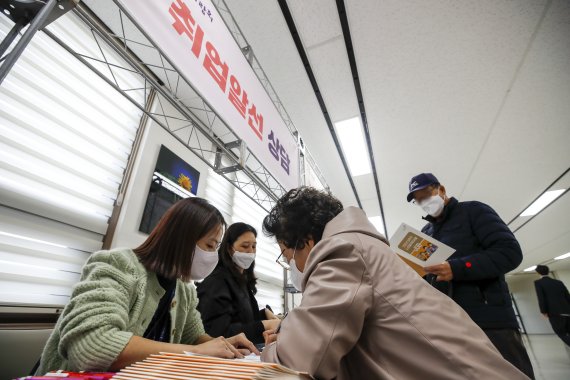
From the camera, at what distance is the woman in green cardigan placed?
2.33ft

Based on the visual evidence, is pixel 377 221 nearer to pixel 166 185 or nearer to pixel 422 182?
pixel 422 182

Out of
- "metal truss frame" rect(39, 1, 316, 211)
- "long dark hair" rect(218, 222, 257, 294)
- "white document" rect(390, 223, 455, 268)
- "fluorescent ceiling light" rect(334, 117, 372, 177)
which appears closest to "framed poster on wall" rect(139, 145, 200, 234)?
"metal truss frame" rect(39, 1, 316, 211)

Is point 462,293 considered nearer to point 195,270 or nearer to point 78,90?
point 195,270

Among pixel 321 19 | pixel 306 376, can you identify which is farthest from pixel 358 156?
pixel 306 376

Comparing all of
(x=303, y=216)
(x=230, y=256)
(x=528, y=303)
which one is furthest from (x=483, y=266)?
(x=528, y=303)

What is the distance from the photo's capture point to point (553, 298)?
474 cm

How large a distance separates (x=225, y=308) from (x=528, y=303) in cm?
1906

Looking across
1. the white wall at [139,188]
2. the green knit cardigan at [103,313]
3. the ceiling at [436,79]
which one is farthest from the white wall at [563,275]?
the green knit cardigan at [103,313]

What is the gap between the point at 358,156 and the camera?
13.6ft

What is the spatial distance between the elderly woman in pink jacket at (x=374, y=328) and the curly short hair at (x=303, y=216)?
29cm

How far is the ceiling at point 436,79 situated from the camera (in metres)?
2.33

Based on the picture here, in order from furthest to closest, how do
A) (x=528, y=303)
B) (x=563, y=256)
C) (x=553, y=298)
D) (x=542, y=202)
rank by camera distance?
(x=528, y=303) < (x=563, y=256) < (x=542, y=202) < (x=553, y=298)

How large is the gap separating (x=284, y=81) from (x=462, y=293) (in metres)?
2.62

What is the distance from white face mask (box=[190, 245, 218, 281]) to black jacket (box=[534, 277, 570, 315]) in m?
6.57
